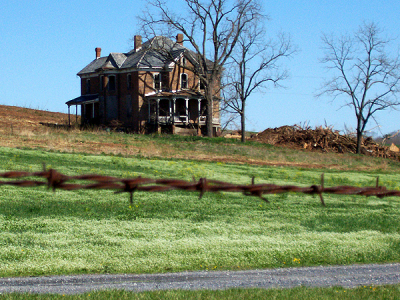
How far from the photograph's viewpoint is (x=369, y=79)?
4841cm

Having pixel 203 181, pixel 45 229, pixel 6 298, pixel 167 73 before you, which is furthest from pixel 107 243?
pixel 167 73

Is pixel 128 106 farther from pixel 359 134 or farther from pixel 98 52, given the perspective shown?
pixel 359 134

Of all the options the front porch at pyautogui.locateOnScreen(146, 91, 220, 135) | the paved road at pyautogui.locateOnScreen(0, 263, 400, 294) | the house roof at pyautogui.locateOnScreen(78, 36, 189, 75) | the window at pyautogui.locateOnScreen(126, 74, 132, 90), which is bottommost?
the paved road at pyautogui.locateOnScreen(0, 263, 400, 294)

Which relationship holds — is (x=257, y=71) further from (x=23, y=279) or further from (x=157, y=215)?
(x=23, y=279)

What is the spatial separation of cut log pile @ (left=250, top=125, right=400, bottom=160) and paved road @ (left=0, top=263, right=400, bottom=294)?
39452 mm

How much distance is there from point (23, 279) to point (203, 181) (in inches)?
274

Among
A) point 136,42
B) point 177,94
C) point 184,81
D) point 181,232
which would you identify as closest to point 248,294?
point 181,232

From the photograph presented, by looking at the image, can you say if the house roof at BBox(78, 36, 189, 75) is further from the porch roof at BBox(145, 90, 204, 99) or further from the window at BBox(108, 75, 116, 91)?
the porch roof at BBox(145, 90, 204, 99)

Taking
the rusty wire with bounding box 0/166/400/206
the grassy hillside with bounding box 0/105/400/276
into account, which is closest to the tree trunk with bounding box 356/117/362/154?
the grassy hillside with bounding box 0/105/400/276

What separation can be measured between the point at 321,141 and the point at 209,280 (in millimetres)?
42690

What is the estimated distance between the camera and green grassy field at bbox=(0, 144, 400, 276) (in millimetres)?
10578

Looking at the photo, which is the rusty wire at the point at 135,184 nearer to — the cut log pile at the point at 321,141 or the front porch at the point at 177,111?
the front porch at the point at 177,111

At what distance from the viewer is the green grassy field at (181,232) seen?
34.7 ft

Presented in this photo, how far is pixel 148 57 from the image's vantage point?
50.4 metres
